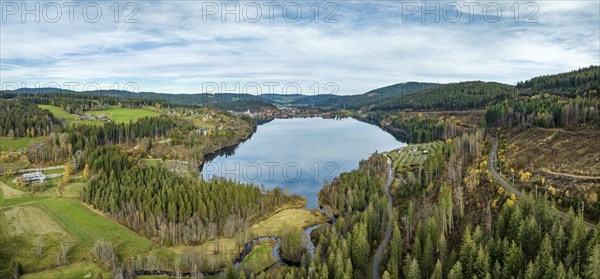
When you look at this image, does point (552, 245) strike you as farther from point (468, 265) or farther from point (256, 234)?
point (256, 234)

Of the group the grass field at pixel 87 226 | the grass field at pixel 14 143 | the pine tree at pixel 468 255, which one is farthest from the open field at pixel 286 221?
the grass field at pixel 14 143

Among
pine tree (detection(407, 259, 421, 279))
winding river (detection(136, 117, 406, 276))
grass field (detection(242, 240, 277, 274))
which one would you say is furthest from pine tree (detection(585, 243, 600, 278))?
grass field (detection(242, 240, 277, 274))

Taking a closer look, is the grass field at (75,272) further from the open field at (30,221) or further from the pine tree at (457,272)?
the pine tree at (457,272)

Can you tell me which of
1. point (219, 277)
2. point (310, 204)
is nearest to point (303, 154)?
point (310, 204)

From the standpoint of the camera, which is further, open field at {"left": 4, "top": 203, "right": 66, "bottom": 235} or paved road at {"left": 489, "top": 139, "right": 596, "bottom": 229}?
open field at {"left": 4, "top": 203, "right": 66, "bottom": 235}

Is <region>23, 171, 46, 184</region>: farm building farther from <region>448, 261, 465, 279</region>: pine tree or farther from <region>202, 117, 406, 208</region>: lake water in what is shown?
<region>448, 261, 465, 279</region>: pine tree

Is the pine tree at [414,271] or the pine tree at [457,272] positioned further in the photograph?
the pine tree at [414,271]

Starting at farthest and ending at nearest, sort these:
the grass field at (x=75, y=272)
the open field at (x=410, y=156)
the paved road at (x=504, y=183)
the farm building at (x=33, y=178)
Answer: the open field at (x=410, y=156) → the farm building at (x=33, y=178) → the paved road at (x=504, y=183) → the grass field at (x=75, y=272)
